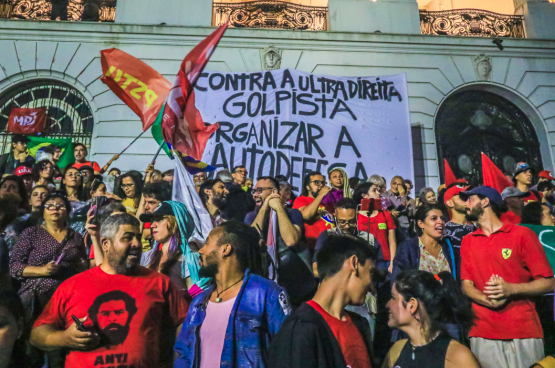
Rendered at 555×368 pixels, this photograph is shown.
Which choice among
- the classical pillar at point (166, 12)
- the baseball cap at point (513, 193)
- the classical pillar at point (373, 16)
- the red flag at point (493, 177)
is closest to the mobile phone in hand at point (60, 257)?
the baseball cap at point (513, 193)

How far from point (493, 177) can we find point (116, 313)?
6.71 m

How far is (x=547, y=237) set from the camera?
16.3ft

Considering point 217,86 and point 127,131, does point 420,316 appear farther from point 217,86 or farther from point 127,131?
point 127,131

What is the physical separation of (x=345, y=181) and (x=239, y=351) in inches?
187

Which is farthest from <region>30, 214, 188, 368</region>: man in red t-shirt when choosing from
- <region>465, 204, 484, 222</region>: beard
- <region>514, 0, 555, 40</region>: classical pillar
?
<region>514, 0, 555, 40</region>: classical pillar

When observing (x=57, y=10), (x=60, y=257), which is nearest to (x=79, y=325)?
(x=60, y=257)

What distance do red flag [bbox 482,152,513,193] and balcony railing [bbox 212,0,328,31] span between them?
7147 millimetres

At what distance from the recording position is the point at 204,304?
2.74m

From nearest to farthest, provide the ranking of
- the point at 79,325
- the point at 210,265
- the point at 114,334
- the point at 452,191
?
the point at 79,325
the point at 114,334
the point at 210,265
the point at 452,191

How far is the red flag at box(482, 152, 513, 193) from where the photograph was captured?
284 inches

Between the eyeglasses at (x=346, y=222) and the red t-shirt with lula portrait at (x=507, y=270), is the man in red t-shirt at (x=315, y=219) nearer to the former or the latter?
the eyeglasses at (x=346, y=222)

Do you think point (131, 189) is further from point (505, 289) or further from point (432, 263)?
point (505, 289)

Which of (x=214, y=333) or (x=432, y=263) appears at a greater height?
(x=432, y=263)

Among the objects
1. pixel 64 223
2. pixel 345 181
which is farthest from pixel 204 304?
pixel 345 181
